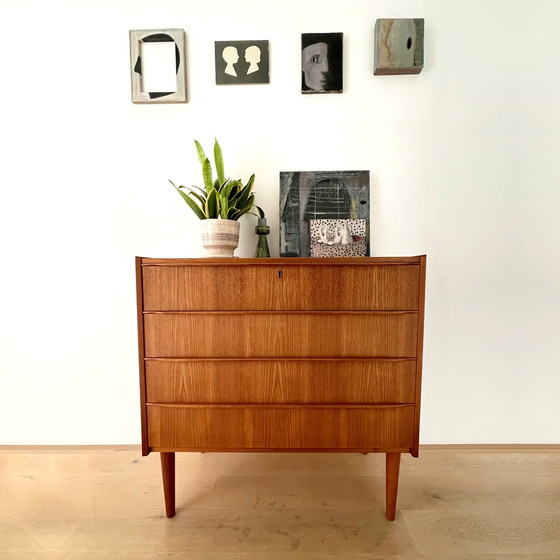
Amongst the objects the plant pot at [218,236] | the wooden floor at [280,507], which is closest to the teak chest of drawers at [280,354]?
the plant pot at [218,236]

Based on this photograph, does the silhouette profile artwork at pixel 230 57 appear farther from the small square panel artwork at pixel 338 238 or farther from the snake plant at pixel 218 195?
the small square panel artwork at pixel 338 238

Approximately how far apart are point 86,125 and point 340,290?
1.39 meters

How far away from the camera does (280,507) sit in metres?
1.19

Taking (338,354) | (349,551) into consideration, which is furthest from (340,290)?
(349,551)

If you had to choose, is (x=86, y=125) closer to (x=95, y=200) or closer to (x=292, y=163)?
(x=95, y=200)

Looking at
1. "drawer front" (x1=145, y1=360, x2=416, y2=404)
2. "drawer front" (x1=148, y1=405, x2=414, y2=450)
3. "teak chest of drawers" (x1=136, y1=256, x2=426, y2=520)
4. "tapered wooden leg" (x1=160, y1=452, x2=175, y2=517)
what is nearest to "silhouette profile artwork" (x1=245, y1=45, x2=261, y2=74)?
"teak chest of drawers" (x1=136, y1=256, x2=426, y2=520)

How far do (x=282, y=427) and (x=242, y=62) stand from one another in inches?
60.5

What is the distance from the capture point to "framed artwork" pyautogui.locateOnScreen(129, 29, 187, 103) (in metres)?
1.40

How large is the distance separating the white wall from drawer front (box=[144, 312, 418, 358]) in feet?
1.73

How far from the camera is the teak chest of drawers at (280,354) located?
1.03 metres

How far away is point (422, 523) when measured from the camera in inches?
43.9

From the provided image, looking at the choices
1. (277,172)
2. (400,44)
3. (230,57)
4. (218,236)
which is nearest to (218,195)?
(218,236)

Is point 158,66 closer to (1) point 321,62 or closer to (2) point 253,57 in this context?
(2) point 253,57

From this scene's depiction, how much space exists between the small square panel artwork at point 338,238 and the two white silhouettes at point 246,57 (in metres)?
0.75
